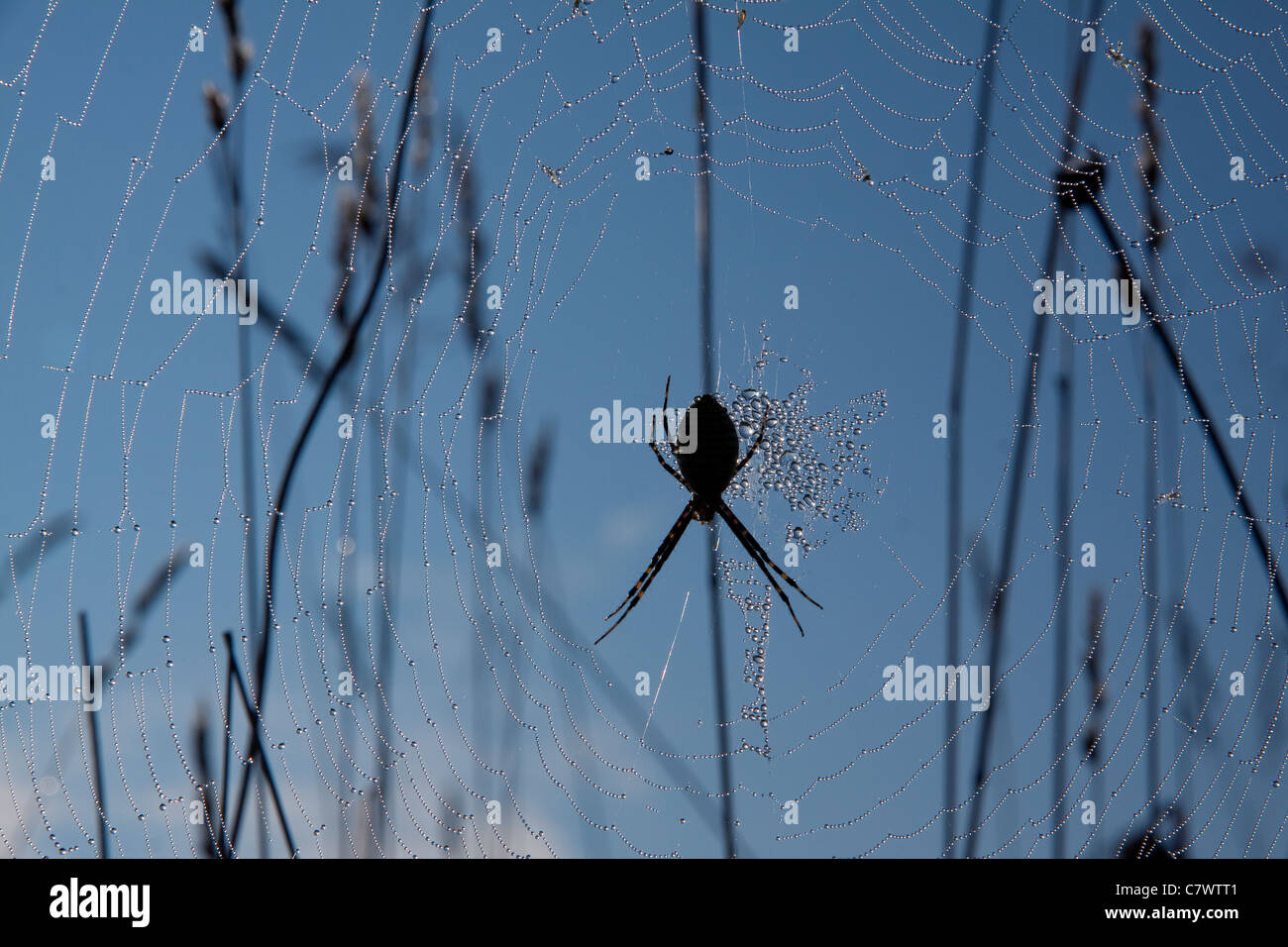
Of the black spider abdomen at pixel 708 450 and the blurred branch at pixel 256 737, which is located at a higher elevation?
the black spider abdomen at pixel 708 450

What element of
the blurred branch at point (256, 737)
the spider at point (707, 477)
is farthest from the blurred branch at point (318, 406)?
the spider at point (707, 477)

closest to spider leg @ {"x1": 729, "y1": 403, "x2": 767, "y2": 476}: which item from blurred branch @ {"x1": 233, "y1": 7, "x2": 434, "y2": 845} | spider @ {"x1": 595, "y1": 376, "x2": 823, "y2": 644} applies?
spider @ {"x1": 595, "y1": 376, "x2": 823, "y2": 644}

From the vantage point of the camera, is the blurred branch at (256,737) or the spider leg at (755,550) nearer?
the blurred branch at (256,737)

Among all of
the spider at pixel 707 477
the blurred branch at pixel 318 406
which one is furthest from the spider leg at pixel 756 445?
the blurred branch at pixel 318 406

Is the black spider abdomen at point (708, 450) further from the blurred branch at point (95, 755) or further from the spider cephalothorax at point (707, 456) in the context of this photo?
the blurred branch at point (95, 755)

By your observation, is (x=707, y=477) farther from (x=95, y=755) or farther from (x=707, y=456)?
(x=95, y=755)

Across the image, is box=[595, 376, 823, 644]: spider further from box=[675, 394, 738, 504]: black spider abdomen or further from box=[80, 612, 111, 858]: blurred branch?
box=[80, 612, 111, 858]: blurred branch
